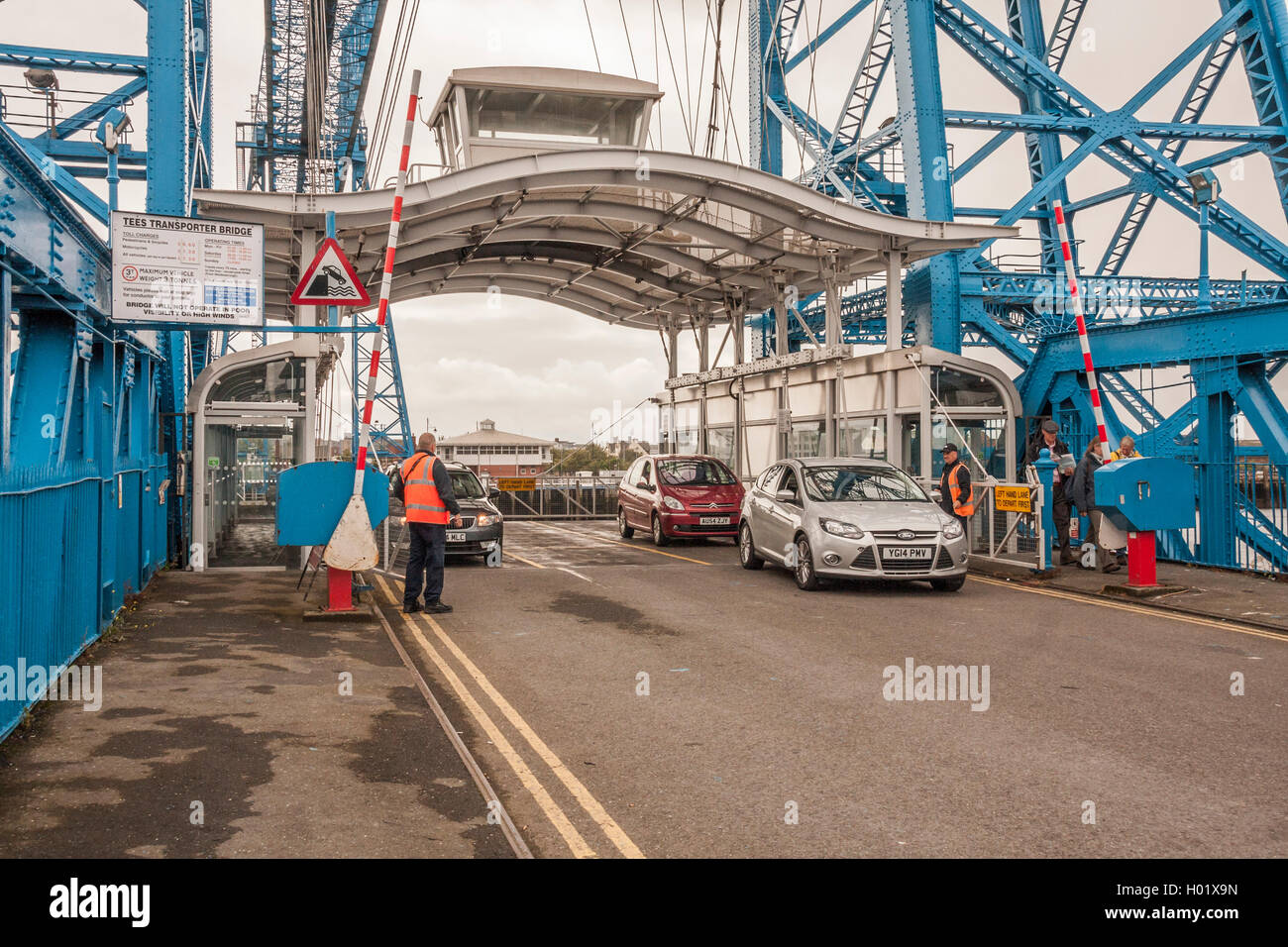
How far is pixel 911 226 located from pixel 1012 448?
178 inches

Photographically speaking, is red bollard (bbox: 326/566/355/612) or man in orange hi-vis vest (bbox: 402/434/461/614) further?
man in orange hi-vis vest (bbox: 402/434/461/614)

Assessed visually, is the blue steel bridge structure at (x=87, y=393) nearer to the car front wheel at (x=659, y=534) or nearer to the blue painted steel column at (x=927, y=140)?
the car front wheel at (x=659, y=534)

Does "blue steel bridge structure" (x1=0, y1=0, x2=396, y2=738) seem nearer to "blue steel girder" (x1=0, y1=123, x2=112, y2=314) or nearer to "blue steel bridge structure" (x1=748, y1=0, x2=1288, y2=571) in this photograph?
"blue steel girder" (x1=0, y1=123, x2=112, y2=314)

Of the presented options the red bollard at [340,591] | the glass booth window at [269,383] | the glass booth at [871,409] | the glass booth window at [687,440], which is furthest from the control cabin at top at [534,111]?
the red bollard at [340,591]

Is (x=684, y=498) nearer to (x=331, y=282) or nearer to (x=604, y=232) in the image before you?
(x=604, y=232)

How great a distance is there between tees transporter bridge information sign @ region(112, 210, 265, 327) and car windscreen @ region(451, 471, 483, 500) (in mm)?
6140

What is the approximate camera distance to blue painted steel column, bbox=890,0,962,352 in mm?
24616

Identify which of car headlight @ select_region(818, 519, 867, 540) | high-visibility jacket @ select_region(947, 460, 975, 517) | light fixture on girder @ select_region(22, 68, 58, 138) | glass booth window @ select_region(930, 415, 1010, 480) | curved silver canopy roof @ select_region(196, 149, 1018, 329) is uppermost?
light fixture on girder @ select_region(22, 68, 58, 138)

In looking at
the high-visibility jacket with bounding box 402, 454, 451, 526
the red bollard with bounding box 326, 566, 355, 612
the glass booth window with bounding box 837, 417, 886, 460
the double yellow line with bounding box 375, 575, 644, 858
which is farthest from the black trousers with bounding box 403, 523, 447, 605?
the glass booth window with bounding box 837, 417, 886, 460

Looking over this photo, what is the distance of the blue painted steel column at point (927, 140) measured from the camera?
80.8 feet

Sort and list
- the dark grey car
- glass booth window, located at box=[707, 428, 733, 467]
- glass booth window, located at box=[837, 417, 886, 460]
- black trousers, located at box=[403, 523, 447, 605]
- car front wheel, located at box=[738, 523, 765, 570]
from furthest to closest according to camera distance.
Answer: glass booth window, located at box=[707, 428, 733, 467] < glass booth window, located at box=[837, 417, 886, 460] < the dark grey car < car front wheel, located at box=[738, 523, 765, 570] < black trousers, located at box=[403, 523, 447, 605]

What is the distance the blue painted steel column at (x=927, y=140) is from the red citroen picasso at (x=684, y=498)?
7768mm
